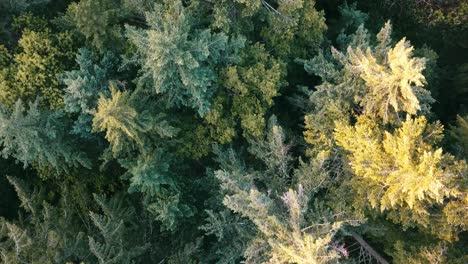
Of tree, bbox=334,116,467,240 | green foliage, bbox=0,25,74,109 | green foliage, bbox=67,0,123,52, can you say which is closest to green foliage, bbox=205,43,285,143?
tree, bbox=334,116,467,240

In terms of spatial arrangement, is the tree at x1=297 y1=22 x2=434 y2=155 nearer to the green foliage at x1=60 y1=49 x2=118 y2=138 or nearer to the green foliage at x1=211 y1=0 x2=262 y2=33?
the green foliage at x1=211 y1=0 x2=262 y2=33

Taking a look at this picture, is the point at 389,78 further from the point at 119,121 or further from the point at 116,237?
the point at 116,237

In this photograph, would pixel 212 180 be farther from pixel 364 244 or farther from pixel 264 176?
pixel 364 244

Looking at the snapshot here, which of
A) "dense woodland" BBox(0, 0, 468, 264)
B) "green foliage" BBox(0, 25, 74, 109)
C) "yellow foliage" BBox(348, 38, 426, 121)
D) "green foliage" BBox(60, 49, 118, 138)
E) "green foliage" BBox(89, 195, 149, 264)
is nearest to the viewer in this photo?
"yellow foliage" BBox(348, 38, 426, 121)

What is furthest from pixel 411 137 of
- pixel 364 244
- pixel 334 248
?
pixel 364 244

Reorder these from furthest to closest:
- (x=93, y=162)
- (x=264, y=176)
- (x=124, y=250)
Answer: (x=93, y=162), (x=264, y=176), (x=124, y=250)
